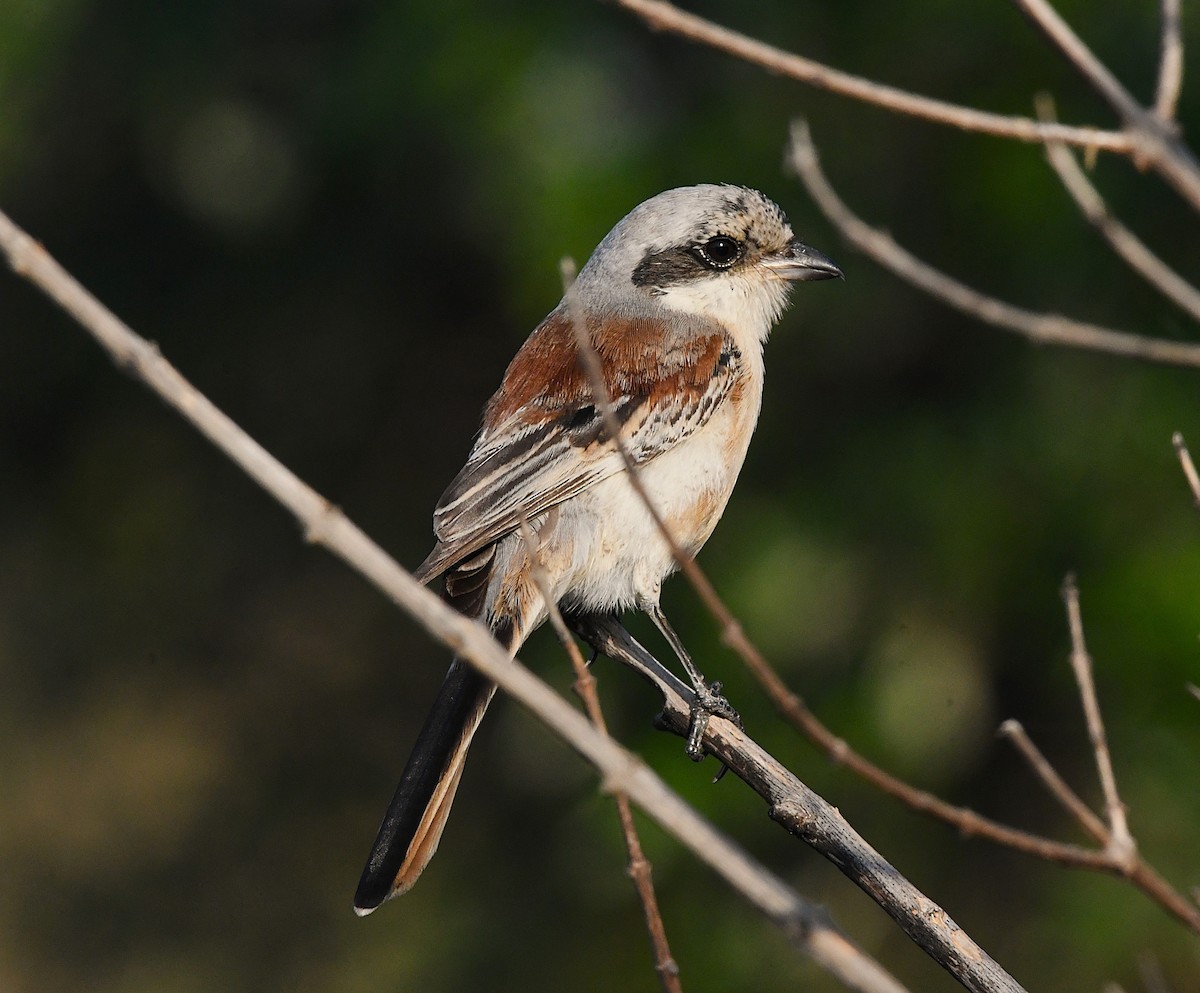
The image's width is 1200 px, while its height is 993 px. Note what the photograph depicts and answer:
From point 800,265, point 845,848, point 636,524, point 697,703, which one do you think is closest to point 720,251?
point 800,265

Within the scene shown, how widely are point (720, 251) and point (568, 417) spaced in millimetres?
676

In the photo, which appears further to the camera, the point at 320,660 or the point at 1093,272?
the point at 320,660

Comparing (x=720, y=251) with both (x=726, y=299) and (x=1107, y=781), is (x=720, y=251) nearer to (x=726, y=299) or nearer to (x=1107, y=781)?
(x=726, y=299)

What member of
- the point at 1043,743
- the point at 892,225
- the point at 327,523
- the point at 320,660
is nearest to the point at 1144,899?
the point at 1043,743

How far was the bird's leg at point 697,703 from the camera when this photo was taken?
8.72ft

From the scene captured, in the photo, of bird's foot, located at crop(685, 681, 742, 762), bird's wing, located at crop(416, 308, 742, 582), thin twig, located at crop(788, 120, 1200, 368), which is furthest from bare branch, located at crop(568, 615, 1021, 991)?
thin twig, located at crop(788, 120, 1200, 368)

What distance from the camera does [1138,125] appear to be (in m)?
1.14

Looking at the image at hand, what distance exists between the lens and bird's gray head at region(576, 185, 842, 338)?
3.44 metres

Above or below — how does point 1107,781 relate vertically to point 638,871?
above

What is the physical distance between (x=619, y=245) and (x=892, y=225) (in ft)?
2.57

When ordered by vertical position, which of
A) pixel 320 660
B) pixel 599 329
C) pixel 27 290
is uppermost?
pixel 599 329

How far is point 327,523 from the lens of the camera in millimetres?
1297

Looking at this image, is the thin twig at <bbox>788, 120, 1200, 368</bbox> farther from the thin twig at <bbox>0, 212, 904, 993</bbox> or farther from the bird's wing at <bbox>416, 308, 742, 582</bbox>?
the bird's wing at <bbox>416, 308, 742, 582</bbox>

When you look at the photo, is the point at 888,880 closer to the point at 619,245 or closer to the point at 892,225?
the point at 619,245
